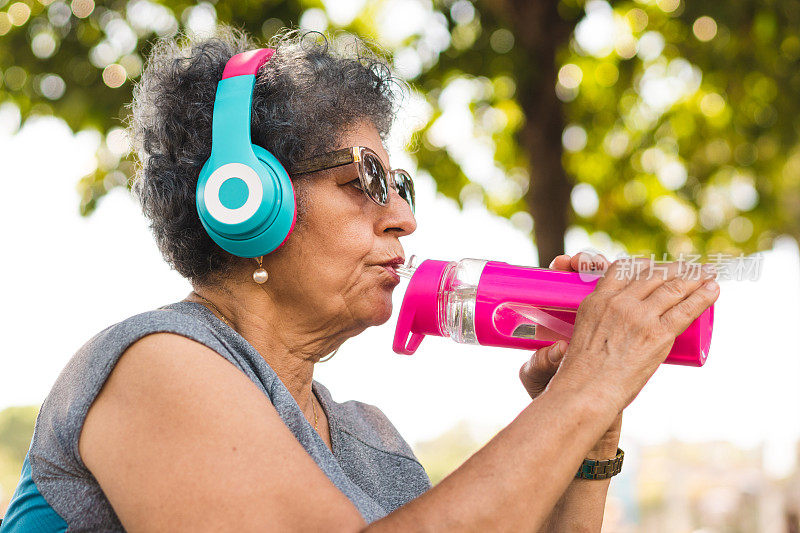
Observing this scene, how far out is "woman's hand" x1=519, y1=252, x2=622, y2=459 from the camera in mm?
1824

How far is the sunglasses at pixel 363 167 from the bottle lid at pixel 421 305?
211mm

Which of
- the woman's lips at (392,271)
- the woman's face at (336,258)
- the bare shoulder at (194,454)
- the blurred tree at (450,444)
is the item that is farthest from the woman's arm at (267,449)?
the blurred tree at (450,444)

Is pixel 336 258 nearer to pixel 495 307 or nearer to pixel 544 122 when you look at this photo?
pixel 495 307

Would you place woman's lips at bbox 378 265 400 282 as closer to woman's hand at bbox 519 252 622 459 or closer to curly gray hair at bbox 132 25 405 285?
curly gray hair at bbox 132 25 405 285

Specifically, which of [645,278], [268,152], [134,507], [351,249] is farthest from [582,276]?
[134,507]

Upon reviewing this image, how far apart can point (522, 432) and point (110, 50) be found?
3819 mm

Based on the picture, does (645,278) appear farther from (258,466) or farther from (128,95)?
(128,95)

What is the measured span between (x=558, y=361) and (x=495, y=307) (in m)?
0.27

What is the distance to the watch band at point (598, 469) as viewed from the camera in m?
2.09

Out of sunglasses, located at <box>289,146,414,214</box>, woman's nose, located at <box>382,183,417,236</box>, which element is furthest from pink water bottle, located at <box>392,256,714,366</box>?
sunglasses, located at <box>289,146,414,214</box>

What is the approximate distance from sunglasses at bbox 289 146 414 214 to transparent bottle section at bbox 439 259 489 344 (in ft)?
0.86

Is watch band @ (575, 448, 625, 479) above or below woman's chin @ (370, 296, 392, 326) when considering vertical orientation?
below

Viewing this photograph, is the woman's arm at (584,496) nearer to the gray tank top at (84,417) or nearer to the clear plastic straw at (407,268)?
the clear plastic straw at (407,268)

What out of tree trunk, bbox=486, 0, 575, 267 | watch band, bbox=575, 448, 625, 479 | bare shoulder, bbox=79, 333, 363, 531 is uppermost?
tree trunk, bbox=486, 0, 575, 267
